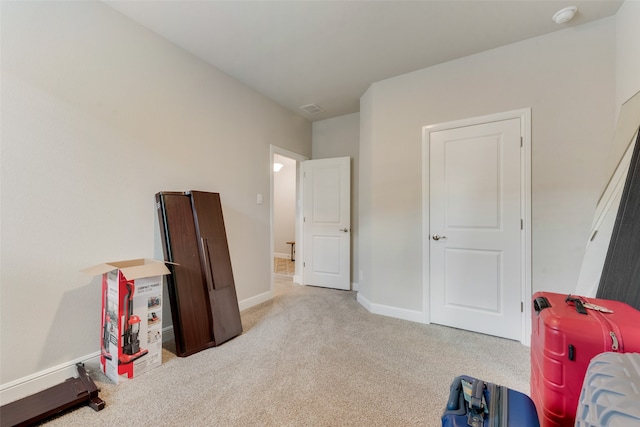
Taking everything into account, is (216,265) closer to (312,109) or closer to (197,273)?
(197,273)

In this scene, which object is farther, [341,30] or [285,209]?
[285,209]

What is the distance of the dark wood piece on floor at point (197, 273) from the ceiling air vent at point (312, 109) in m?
2.03

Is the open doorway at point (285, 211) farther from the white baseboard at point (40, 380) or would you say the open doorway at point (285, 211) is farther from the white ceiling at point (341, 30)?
the white baseboard at point (40, 380)

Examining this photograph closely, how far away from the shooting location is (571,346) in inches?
41.2

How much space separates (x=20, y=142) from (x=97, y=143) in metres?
0.39

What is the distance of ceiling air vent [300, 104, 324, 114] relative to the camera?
379 cm

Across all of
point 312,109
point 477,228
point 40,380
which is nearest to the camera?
point 40,380

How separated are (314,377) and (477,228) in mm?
1995

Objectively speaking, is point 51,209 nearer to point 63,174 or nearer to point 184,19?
point 63,174

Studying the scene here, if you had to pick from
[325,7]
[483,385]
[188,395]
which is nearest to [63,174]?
[188,395]

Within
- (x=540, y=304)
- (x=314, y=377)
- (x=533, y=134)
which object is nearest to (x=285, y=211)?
(x=314, y=377)

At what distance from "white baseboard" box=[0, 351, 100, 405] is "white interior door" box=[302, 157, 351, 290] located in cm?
279

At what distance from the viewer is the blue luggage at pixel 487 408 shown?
846 millimetres

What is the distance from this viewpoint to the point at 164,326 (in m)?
2.38
